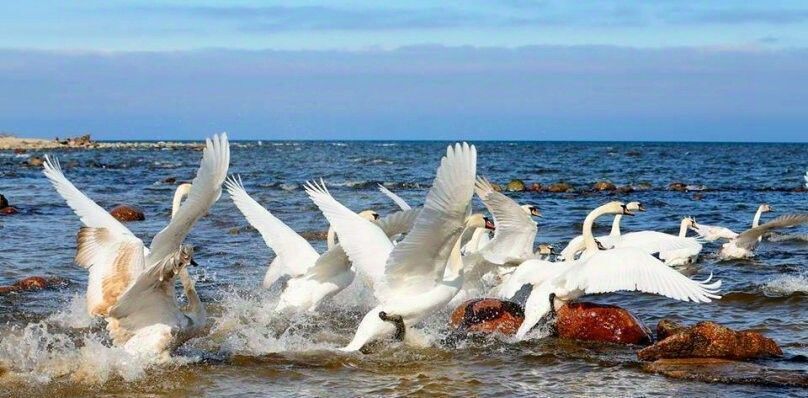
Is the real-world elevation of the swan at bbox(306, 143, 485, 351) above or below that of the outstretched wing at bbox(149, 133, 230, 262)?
below

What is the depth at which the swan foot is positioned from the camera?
10250 millimetres

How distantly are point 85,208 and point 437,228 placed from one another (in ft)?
12.8

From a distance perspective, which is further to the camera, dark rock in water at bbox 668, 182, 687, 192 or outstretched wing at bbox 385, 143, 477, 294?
dark rock in water at bbox 668, 182, 687, 192

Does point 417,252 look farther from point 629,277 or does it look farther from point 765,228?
point 765,228

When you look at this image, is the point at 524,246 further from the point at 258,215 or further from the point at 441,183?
the point at 441,183

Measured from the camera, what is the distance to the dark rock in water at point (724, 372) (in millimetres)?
8680

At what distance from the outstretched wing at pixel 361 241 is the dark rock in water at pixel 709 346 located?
269 cm

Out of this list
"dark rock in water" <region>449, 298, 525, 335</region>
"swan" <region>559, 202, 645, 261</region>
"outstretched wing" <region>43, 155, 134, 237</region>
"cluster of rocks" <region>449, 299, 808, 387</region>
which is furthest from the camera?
"swan" <region>559, 202, 645, 261</region>

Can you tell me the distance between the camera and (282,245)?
12156mm

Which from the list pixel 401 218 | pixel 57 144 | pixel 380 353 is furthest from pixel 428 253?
pixel 57 144

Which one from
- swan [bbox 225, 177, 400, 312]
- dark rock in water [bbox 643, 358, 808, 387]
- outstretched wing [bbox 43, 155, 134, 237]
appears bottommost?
dark rock in water [bbox 643, 358, 808, 387]

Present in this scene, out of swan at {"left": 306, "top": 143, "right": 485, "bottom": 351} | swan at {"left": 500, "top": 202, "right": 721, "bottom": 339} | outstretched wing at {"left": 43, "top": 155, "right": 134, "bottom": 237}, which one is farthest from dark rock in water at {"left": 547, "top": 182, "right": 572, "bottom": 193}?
outstretched wing at {"left": 43, "top": 155, "right": 134, "bottom": 237}

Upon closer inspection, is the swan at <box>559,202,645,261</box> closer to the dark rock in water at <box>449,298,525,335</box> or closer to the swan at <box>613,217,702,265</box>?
the swan at <box>613,217,702,265</box>

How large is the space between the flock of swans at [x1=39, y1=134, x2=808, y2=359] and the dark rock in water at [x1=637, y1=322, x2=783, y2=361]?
361 millimetres
